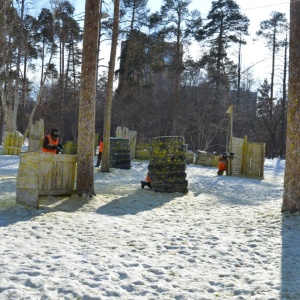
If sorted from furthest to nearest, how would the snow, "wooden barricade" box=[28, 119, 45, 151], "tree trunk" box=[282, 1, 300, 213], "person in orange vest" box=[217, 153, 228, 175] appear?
"wooden barricade" box=[28, 119, 45, 151] < "person in orange vest" box=[217, 153, 228, 175] < "tree trunk" box=[282, 1, 300, 213] < the snow

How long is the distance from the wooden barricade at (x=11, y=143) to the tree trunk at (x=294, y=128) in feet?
50.7

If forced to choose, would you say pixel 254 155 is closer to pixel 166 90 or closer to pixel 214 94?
pixel 214 94

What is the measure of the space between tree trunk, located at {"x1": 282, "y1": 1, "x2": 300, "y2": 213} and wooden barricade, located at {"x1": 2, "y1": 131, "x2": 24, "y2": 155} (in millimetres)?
15455

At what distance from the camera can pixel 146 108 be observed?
34.3m

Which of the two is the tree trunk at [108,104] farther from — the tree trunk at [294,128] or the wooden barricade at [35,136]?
the tree trunk at [294,128]

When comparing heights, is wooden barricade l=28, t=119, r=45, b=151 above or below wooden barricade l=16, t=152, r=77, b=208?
above

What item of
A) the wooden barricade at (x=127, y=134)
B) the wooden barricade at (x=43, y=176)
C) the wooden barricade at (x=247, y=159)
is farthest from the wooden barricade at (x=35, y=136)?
the wooden barricade at (x=43, y=176)

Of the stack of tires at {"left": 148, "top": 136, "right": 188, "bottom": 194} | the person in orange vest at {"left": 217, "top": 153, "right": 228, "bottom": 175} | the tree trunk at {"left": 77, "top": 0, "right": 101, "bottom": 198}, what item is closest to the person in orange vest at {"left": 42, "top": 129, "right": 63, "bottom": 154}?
the tree trunk at {"left": 77, "top": 0, "right": 101, "bottom": 198}

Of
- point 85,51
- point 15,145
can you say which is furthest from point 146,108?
point 85,51

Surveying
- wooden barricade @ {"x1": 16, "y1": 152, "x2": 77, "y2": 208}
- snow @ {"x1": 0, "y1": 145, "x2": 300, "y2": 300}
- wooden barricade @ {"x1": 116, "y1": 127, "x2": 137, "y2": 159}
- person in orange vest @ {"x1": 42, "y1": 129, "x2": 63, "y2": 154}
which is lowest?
snow @ {"x1": 0, "y1": 145, "x2": 300, "y2": 300}

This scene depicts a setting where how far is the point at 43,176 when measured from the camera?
26.5 ft

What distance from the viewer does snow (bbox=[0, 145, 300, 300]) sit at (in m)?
3.74

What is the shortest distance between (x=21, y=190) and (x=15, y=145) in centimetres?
1362

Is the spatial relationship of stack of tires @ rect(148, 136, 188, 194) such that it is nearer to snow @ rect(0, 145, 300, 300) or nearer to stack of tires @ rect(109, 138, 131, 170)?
snow @ rect(0, 145, 300, 300)
